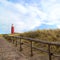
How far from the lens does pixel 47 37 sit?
15.5 metres

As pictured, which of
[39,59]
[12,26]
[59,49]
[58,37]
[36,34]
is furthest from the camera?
[12,26]

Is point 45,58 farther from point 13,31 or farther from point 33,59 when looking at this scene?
point 13,31

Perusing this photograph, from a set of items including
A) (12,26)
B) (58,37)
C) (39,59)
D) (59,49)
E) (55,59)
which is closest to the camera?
(55,59)

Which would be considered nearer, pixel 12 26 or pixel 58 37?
pixel 58 37

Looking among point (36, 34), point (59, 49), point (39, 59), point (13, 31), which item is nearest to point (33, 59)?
point (39, 59)

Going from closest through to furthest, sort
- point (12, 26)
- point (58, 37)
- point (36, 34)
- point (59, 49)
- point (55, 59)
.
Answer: point (55, 59), point (59, 49), point (58, 37), point (36, 34), point (12, 26)

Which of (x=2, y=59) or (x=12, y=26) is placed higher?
(x=12, y=26)

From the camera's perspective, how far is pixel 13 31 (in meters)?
39.6

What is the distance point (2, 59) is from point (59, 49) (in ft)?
11.7

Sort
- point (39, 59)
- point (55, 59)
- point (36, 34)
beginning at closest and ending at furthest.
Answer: point (55, 59) < point (39, 59) < point (36, 34)

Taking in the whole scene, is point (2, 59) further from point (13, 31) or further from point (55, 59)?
point (13, 31)

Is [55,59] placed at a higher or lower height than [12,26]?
lower

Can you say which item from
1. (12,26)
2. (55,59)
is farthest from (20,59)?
(12,26)

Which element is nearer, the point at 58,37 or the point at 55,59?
the point at 55,59
